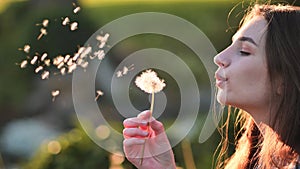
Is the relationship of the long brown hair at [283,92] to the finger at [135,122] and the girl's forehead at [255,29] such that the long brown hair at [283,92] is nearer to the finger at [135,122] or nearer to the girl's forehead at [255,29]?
the girl's forehead at [255,29]

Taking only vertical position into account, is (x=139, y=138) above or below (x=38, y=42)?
above

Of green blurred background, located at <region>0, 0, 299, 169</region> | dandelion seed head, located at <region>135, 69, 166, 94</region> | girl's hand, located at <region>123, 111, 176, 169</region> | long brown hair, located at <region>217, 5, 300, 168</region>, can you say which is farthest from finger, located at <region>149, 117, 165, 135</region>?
green blurred background, located at <region>0, 0, 299, 169</region>

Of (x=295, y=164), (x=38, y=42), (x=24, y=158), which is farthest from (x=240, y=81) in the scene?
(x=38, y=42)

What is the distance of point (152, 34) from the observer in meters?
8.48

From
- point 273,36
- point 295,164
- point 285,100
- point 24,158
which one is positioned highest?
point 273,36

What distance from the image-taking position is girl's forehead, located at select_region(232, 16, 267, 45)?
223 centimetres

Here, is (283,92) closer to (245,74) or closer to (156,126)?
(245,74)

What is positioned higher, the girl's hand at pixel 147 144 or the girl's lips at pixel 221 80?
the girl's lips at pixel 221 80

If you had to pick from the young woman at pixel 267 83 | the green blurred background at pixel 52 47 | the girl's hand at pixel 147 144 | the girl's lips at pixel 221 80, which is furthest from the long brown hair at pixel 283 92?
the green blurred background at pixel 52 47

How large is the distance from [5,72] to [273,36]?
6.57 metres

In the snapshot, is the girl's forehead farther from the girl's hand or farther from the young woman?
the girl's hand

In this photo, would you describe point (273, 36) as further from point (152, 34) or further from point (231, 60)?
point (152, 34)

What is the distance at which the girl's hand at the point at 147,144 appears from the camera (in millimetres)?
2217

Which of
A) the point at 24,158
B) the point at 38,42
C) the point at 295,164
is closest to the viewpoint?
the point at 295,164
